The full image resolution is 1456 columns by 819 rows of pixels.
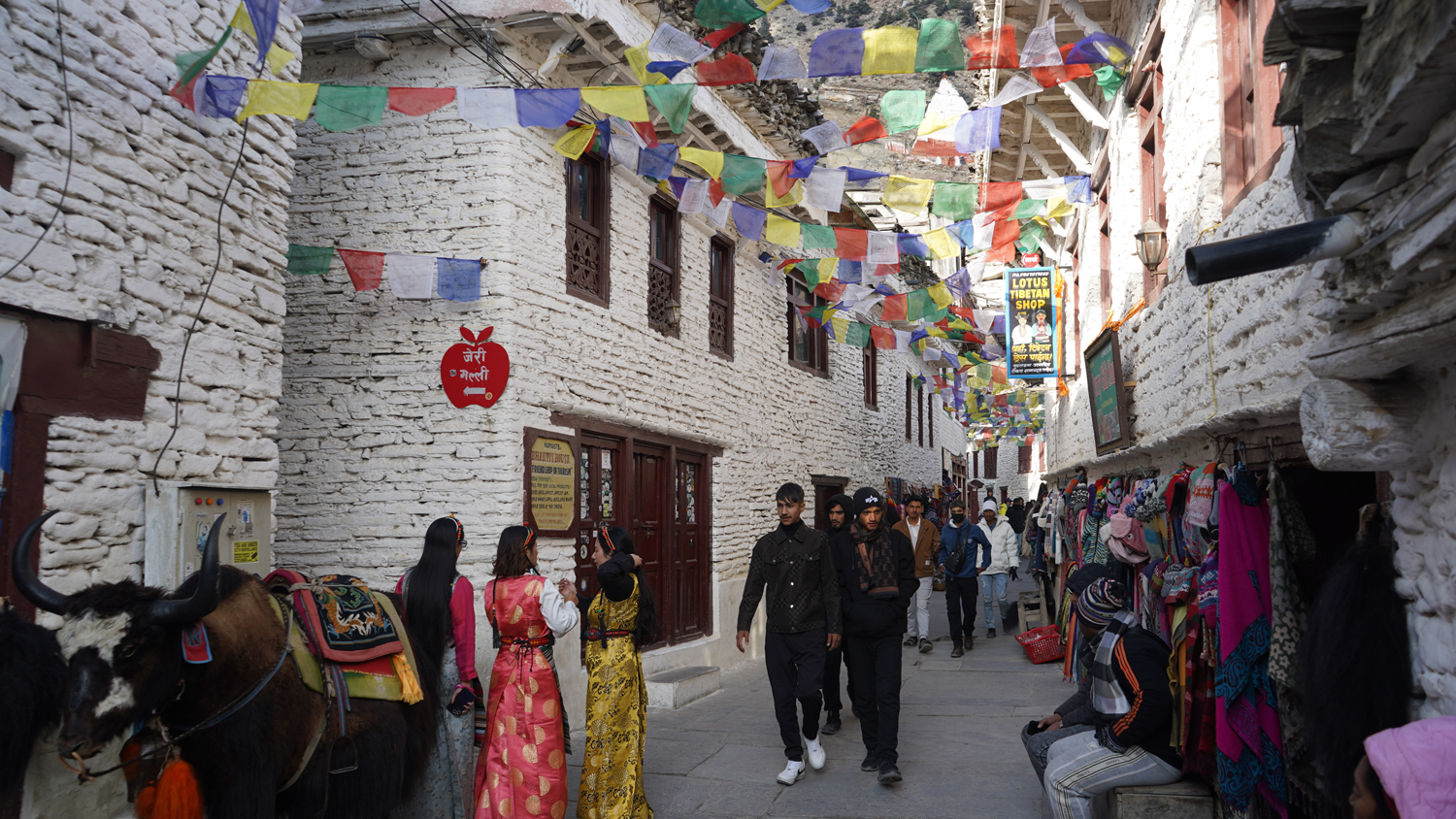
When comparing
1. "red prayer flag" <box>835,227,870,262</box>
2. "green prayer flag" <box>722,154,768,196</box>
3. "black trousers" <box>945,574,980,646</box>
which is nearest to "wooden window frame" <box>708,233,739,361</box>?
"red prayer flag" <box>835,227,870,262</box>

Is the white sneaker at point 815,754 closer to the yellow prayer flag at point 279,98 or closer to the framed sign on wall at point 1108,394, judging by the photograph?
the framed sign on wall at point 1108,394

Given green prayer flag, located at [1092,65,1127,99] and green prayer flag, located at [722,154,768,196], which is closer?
green prayer flag, located at [722,154,768,196]

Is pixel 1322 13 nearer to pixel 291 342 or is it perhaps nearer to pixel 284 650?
pixel 284 650

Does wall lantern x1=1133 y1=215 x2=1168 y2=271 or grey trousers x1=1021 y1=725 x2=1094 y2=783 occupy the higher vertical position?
wall lantern x1=1133 y1=215 x2=1168 y2=271

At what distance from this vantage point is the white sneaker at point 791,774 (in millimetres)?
6492

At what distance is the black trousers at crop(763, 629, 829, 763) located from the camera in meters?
6.62

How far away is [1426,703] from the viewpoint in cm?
328

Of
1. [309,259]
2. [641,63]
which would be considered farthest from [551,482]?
[641,63]

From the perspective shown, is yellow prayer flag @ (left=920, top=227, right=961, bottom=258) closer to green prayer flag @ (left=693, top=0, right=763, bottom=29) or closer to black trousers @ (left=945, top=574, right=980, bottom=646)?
green prayer flag @ (left=693, top=0, right=763, bottom=29)

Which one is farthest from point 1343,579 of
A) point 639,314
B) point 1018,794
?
point 639,314

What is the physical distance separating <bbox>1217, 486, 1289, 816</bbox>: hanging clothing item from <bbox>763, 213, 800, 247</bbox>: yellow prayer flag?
15.7ft

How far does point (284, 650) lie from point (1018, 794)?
14.5 feet

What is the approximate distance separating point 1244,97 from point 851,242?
159 inches

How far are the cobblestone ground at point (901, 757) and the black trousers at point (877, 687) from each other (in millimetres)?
273
